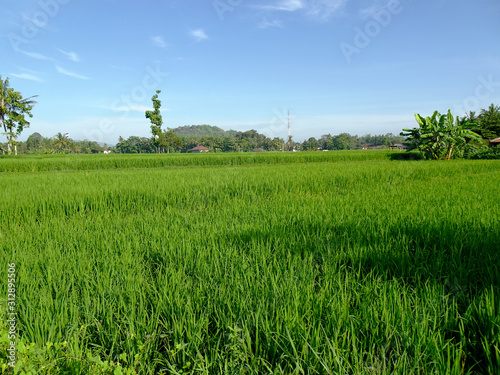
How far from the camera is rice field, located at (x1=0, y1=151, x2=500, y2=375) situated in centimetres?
103

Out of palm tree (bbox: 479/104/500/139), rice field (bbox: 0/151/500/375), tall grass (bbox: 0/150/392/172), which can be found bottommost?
rice field (bbox: 0/151/500/375)

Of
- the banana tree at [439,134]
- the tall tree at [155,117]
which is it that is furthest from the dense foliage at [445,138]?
the tall tree at [155,117]

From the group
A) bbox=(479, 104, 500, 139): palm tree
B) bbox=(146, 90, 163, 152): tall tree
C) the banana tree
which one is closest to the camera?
the banana tree

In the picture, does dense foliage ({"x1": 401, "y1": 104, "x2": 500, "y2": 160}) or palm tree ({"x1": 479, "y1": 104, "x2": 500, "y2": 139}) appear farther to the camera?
palm tree ({"x1": 479, "y1": 104, "x2": 500, "y2": 139})

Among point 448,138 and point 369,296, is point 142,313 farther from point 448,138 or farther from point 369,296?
point 448,138

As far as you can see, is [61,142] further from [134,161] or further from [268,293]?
[268,293]

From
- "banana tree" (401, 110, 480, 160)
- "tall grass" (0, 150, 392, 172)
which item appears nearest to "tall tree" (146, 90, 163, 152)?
"tall grass" (0, 150, 392, 172)

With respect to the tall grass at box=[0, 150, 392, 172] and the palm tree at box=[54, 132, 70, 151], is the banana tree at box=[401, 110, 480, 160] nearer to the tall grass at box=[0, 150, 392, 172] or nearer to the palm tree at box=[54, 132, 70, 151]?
the tall grass at box=[0, 150, 392, 172]

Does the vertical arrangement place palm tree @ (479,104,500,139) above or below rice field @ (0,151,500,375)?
above

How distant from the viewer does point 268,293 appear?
1.36 metres

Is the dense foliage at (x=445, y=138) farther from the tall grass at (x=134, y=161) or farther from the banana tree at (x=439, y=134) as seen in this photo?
the tall grass at (x=134, y=161)

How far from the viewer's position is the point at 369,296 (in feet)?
4.33

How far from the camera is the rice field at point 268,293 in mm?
1034

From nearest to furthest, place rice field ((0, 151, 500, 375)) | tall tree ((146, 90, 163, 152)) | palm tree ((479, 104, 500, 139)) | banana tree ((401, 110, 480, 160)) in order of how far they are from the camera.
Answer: rice field ((0, 151, 500, 375)) → banana tree ((401, 110, 480, 160)) → palm tree ((479, 104, 500, 139)) → tall tree ((146, 90, 163, 152))
